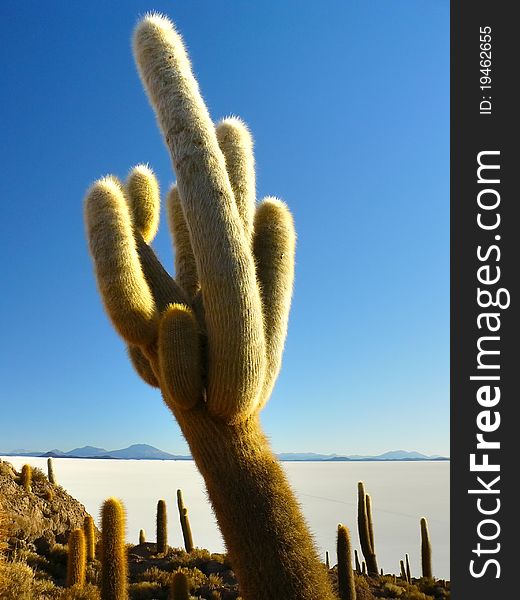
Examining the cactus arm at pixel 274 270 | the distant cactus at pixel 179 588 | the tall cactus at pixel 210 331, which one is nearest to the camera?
the tall cactus at pixel 210 331

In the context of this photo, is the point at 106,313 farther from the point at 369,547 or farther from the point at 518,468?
the point at 369,547

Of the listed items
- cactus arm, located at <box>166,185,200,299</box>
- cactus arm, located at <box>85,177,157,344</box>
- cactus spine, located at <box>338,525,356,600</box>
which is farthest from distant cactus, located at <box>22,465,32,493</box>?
cactus arm, located at <box>85,177,157,344</box>

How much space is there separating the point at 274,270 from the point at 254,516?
103 inches

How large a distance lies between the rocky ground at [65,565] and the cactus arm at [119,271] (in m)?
5.48

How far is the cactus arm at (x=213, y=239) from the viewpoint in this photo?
5773 millimetres

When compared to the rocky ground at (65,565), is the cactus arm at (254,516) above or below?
above

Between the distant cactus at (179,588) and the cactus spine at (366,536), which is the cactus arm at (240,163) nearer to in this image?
the distant cactus at (179,588)

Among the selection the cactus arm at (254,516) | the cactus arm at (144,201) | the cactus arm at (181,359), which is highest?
the cactus arm at (144,201)

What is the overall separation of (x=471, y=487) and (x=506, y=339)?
117 cm

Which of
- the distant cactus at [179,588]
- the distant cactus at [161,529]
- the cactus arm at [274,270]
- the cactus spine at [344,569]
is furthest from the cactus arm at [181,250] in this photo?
the distant cactus at [161,529]

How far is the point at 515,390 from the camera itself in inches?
202

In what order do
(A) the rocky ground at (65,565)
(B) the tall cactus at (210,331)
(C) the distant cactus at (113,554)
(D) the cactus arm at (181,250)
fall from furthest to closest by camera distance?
(A) the rocky ground at (65,565)
(C) the distant cactus at (113,554)
(D) the cactus arm at (181,250)
(B) the tall cactus at (210,331)

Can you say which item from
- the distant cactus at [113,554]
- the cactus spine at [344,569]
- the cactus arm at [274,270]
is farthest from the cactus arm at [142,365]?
the cactus spine at [344,569]

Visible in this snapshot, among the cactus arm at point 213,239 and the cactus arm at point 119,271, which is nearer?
the cactus arm at point 213,239
